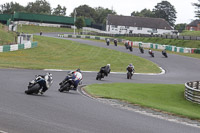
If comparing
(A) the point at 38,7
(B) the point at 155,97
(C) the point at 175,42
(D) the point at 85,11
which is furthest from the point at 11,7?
(B) the point at 155,97

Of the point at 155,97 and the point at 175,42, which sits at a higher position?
the point at 175,42

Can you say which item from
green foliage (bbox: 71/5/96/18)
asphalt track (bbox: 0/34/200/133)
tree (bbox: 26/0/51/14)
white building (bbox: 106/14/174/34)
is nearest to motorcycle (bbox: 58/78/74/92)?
asphalt track (bbox: 0/34/200/133)

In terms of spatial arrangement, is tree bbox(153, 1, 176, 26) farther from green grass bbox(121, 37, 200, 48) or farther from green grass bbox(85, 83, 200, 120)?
green grass bbox(85, 83, 200, 120)

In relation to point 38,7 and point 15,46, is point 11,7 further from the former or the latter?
point 15,46

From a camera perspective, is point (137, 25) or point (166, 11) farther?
point (166, 11)

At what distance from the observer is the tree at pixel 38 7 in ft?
599

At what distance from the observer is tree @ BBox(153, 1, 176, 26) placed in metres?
171

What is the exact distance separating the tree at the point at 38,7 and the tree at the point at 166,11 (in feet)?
168

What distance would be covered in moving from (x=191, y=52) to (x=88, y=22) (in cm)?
7849

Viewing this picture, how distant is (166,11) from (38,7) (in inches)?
2408

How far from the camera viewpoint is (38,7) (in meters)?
187

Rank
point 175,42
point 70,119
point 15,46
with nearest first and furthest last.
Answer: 1. point 70,119
2. point 15,46
3. point 175,42

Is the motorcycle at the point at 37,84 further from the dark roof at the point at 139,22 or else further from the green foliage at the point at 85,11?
the green foliage at the point at 85,11

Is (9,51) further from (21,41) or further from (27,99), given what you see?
(27,99)
